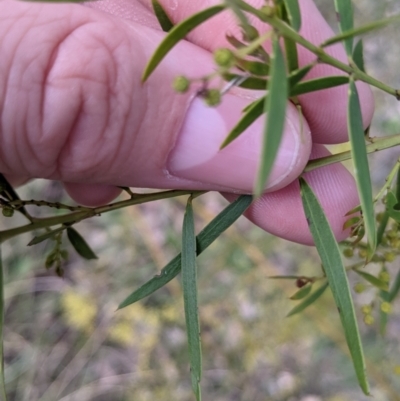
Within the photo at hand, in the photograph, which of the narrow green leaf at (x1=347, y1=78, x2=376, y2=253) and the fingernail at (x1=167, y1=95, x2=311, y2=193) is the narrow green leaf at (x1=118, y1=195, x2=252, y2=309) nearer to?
the fingernail at (x1=167, y1=95, x2=311, y2=193)

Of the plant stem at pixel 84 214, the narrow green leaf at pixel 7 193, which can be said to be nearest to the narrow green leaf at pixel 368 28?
the plant stem at pixel 84 214

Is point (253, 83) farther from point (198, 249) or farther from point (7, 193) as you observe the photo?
point (7, 193)

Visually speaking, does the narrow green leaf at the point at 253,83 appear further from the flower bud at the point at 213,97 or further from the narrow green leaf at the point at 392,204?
the narrow green leaf at the point at 392,204

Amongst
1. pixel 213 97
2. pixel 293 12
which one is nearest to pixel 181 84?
pixel 213 97

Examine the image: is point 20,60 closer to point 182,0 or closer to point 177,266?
point 177,266

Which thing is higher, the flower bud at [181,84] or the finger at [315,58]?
the flower bud at [181,84]

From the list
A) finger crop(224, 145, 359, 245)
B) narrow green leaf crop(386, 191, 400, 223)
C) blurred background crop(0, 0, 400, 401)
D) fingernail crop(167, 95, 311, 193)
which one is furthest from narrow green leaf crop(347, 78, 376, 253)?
blurred background crop(0, 0, 400, 401)
